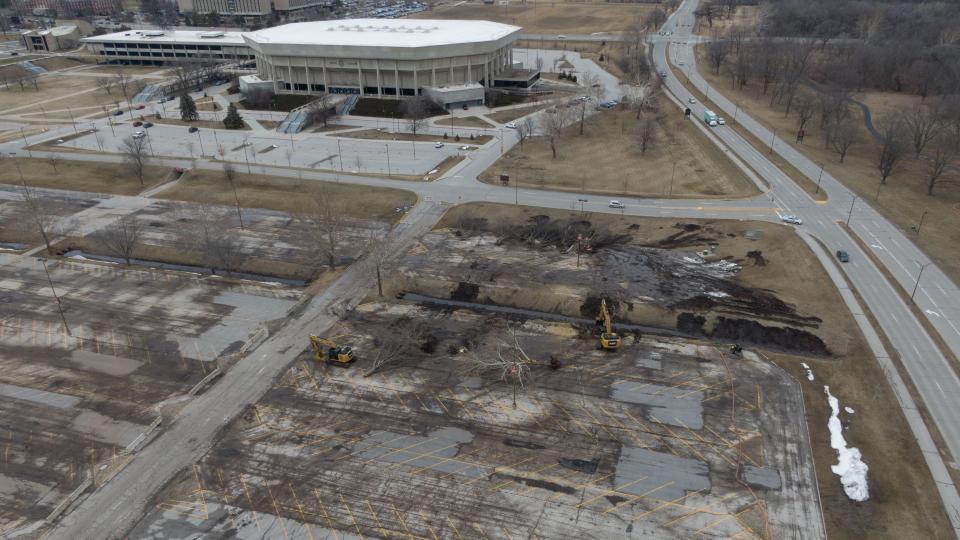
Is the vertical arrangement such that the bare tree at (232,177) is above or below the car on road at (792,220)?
above

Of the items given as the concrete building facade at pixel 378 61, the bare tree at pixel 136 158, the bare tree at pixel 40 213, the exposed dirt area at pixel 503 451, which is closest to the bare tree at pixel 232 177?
the bare tree at pixel 136 158

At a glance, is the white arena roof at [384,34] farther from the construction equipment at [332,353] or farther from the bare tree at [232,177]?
the construction equipment at [332,353]

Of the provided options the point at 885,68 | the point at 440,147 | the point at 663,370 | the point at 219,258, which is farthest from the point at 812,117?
the point at 219,258

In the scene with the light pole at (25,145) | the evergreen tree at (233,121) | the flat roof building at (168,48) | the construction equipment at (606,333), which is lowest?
the construction equipment at (606,333)

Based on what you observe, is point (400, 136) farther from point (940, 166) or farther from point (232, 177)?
point (940, 166)

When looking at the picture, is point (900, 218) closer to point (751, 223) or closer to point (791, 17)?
point (751, 223)

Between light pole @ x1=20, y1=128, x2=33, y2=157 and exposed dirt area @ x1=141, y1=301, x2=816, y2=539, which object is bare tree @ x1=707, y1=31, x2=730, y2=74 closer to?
exposed dirt area @ x1=141, y1=301, x2=816, y2=539
